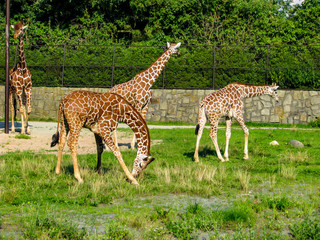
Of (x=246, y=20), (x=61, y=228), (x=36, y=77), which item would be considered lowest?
(x=61, y=228)

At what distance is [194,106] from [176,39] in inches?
242

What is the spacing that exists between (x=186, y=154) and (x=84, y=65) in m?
12.2

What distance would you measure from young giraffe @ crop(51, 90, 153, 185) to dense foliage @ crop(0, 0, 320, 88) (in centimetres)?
1380

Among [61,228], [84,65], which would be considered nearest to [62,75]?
[84,65]

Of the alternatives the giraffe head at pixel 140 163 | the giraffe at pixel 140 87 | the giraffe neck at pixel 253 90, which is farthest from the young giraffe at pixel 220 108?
the giraffe head at pixel 140 163

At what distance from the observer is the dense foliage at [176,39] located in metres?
23.1

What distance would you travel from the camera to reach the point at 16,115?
77.9ft

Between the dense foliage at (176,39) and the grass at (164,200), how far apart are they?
35.5ft

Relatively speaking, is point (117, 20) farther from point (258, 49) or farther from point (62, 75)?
point (258, 49)

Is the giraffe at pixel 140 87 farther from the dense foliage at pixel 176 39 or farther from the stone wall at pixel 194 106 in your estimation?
the dense foliage at pixel 176 39

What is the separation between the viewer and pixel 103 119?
943 cm

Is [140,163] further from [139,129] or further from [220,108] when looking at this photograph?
[220,108]

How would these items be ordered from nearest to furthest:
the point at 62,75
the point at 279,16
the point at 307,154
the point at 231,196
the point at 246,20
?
the point at 231,196 → the point at 307,154 → the point at 62,75 → the point at 246,20 → the point at 279,16

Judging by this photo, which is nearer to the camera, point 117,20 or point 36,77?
point 36,77
